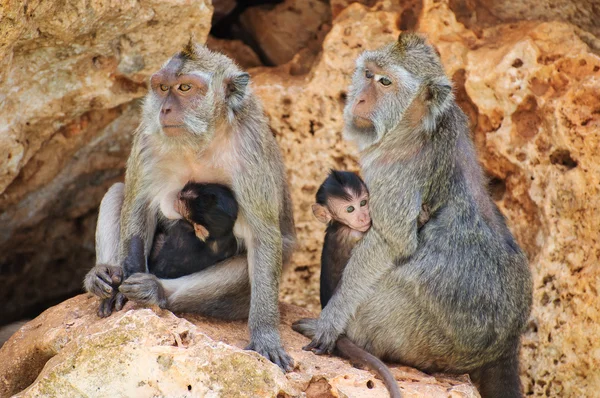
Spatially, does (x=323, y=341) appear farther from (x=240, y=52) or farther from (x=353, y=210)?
(x=240, y=52)

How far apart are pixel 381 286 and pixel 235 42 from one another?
13.1 ft

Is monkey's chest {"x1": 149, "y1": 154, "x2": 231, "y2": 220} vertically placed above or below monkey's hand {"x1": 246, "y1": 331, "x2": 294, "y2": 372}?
above

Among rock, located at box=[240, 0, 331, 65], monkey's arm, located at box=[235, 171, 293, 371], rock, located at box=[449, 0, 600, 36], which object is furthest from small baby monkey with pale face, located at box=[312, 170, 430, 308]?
rock, located at box=[240, 0, 331, 65]

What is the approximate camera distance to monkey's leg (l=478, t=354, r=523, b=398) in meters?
6.90

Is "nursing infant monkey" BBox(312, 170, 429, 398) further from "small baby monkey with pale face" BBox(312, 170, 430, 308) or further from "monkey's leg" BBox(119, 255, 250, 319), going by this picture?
"monkey's leg" BBox(119, 255, 250, 319)

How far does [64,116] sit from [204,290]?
7.67 ft

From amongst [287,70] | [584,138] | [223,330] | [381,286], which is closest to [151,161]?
[223,330]

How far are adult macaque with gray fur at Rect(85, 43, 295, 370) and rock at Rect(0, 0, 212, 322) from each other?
1052 mm

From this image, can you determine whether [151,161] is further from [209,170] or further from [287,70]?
[287,70]

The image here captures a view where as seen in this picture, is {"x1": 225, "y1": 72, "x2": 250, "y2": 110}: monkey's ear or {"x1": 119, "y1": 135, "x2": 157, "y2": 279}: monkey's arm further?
{"x1": 119, "y1": 135, "x2": 157, "y2": 279}: monkey's arm

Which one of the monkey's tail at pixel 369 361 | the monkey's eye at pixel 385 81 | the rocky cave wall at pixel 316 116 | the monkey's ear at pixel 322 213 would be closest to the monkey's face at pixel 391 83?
the monkey's eye at pixel 385 81

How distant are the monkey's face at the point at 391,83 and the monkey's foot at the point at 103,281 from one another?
6.87 feet

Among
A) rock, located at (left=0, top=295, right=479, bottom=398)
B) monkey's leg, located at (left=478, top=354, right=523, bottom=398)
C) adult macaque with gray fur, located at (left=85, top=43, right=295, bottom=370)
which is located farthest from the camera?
monkey's leg, located at (left=478, top=354, right=523, bottom=398)

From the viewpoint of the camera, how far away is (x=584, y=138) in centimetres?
744
